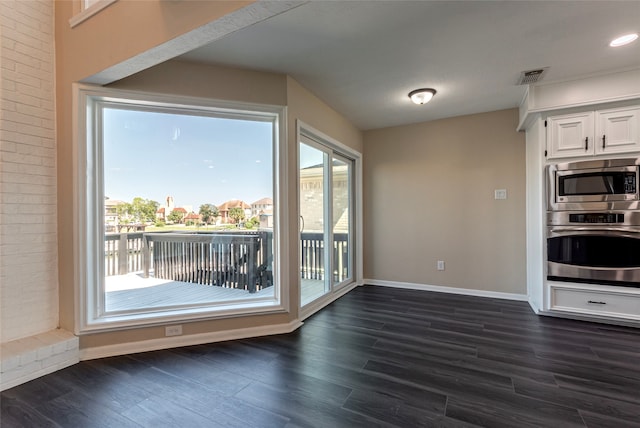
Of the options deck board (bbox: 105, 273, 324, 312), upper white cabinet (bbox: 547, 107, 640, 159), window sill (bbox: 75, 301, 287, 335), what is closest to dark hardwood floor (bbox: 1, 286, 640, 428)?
window sill (bbox: 75, 301, 287, 335)

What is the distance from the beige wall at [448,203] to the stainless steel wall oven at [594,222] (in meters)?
0.64

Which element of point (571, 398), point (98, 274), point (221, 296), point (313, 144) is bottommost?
point (571, 398)

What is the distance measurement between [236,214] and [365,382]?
190cm

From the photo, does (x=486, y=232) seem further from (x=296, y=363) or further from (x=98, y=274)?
(x=98, y=274)

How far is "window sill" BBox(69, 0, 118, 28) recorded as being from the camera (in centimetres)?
204

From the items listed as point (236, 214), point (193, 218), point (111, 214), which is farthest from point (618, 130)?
point (111, 214)

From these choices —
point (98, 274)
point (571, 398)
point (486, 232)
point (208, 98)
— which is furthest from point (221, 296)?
point (486, 232)

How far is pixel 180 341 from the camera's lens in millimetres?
2512

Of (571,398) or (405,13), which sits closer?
(571,398)

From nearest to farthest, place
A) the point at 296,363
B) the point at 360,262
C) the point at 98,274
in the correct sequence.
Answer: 1. the point at 296,363
2. the point at 98,274
3. the point at 360,262

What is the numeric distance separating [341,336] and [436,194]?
2584 mm

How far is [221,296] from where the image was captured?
284 cm

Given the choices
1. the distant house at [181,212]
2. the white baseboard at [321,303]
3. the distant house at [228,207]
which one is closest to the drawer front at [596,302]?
the white baseboard at [321,303]

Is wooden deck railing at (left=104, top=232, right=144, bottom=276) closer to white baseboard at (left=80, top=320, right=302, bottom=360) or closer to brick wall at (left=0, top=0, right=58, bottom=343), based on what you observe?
brick wall at (left=0, top=0, right=58, bottom=343)
